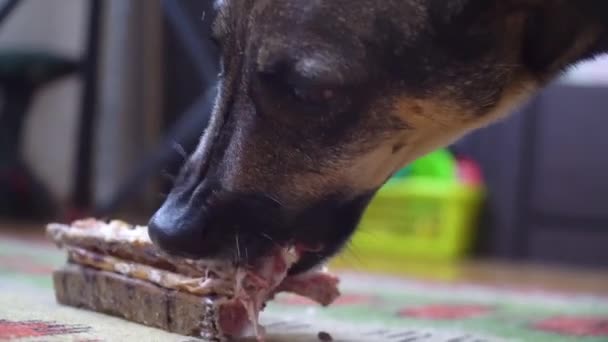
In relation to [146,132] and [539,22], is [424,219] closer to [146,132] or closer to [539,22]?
[146,132]

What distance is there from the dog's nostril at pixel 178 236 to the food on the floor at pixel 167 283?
0.12 feet

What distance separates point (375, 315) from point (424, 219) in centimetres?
187

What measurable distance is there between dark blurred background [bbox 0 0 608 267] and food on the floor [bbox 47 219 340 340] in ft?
4.49

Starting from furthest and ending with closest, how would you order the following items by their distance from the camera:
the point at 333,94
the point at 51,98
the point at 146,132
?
the point at 146,132 → the point at 51,98 → the point at 333,94

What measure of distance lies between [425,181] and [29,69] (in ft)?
5.30

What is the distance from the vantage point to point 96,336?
4.04ft

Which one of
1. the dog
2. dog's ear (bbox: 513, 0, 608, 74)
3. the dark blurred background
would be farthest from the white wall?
dog's ear (bbox: 513, 0, 608, 74)

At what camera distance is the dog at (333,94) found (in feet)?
4.00

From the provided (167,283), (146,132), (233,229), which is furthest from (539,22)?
(146,132)

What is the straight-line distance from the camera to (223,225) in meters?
1.28

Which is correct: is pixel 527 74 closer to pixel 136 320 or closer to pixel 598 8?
pixel 598 8

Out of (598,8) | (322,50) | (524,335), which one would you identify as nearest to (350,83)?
(322,50)

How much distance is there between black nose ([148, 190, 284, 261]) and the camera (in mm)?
1270

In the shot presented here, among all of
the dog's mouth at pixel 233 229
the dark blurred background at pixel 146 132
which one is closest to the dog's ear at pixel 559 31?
the dog's mouth at pixel 233 229
